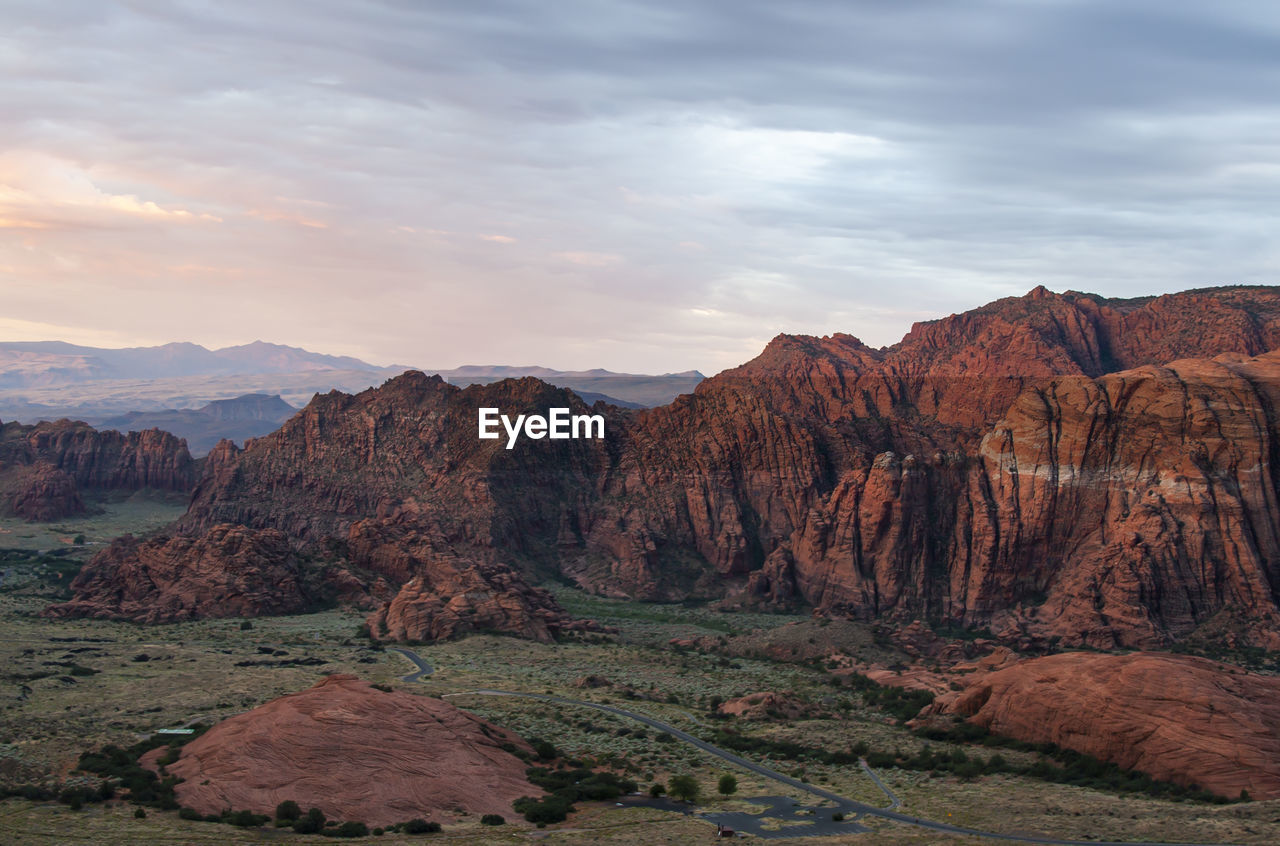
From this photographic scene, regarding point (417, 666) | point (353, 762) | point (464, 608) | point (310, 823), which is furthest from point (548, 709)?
point (464, 608)

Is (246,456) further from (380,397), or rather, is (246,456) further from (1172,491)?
(1172,491)

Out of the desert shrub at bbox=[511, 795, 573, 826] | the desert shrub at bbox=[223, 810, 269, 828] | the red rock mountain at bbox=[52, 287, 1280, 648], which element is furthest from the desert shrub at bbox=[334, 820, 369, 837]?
the red rock mountain at bbox=[52, 287, 1280, 648]

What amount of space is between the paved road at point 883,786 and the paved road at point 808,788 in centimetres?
116

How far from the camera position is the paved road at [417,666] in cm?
9819

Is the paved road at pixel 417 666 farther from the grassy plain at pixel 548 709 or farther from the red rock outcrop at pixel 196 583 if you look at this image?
the red rock outcrop at pixel 196 583

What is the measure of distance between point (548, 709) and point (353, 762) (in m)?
25.6

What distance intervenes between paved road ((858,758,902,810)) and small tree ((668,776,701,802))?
→ 10.6m

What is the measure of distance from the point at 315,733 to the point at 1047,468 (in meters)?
92.3

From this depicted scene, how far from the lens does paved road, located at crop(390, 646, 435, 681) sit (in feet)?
322

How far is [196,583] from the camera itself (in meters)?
127

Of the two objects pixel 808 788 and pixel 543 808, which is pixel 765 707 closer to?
pixel 808 788

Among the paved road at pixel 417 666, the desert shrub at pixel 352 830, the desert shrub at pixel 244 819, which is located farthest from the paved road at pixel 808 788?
the desert shrub at pixel 244 819

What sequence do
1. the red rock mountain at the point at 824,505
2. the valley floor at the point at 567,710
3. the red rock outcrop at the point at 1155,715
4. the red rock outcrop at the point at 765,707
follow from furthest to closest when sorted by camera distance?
the red rock mountain at the point at 824,505 → the red rock outcrop at the point at 765,707 → the red rock outcrop at the point at 1155,715 → the valley floor at the point at 567,710

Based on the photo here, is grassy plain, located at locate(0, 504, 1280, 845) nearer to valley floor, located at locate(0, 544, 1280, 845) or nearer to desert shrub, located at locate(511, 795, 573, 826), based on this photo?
valley floor, located at locate(0, 544, 1280, 845)
